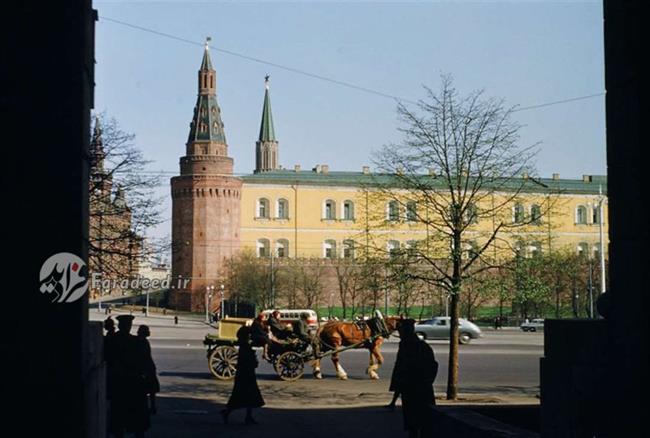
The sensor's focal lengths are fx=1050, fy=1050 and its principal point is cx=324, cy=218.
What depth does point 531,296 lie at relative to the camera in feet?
69.6

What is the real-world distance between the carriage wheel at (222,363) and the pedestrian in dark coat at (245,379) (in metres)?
10.1

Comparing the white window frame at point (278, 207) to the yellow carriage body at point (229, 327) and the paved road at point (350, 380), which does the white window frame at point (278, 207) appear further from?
the yellow carriage body at point (229, 327)

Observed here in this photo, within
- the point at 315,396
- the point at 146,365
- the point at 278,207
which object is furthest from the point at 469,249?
the point at 278,207

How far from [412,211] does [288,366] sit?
20.8 feet

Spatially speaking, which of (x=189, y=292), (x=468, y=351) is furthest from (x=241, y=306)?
(x=468, y=351)

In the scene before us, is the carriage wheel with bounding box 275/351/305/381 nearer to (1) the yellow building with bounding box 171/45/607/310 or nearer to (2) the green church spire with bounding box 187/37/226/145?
(1) the yellow building with bounding box 171/45/607/310

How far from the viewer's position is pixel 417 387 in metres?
12.7

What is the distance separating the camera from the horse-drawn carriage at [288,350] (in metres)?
26.4

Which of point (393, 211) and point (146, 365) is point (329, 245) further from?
point (146, 365)

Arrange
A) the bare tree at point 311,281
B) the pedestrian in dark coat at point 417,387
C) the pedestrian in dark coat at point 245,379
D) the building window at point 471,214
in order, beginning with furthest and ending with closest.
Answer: the bare tree at point 311,281, the building window at point 471,214, the pedestrian in dark coat at point 245,379, the pedestrian in dark coat at point 417,387

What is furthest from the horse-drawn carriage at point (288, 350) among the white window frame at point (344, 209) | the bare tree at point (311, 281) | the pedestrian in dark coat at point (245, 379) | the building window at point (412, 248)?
the white window frame at point (344, 209)

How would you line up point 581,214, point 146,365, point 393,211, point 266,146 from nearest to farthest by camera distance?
point 146,365 → point 393,211 → point 581,214 → point 266,146

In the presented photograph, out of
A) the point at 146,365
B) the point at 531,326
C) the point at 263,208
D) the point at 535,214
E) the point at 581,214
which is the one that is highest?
the point at 263,208

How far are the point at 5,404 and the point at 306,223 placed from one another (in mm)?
100656
